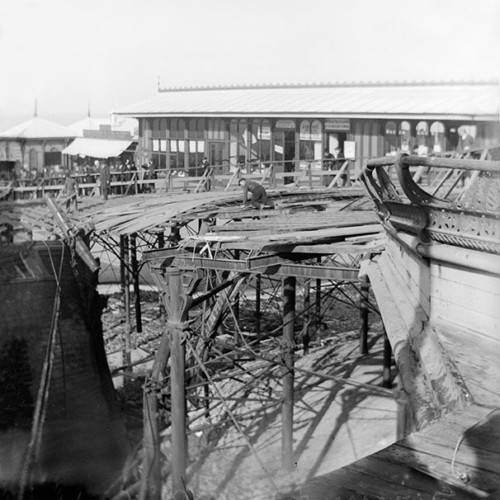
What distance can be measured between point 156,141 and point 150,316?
14.5 metres

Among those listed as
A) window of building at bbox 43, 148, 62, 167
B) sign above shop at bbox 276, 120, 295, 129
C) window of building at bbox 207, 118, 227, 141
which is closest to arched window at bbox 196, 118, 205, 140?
window of building at bbox 207, 118, 227, 141

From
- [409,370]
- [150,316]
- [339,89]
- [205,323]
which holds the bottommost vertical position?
[150,316]

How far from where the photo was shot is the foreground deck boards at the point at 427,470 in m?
2.74

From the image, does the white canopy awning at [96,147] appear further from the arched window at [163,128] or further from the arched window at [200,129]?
the arched window at [200,129]

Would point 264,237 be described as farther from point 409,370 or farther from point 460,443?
point 460,443

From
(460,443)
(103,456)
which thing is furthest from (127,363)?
(460,443)

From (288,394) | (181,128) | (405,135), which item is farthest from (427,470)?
(181,128)

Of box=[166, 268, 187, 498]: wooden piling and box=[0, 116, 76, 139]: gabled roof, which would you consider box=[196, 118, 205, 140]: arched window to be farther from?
box=[166, 268, 187, 498]: wooden piling

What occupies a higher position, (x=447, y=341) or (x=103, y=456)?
(x=447, y=341)

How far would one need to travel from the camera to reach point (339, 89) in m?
30.4

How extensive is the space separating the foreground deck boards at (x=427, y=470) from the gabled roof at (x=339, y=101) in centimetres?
2096

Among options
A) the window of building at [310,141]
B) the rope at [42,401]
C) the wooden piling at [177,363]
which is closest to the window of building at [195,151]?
the window of building at [310,141]

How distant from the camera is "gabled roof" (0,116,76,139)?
40.3 m

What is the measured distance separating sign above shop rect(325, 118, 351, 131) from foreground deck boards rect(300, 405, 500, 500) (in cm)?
2437
